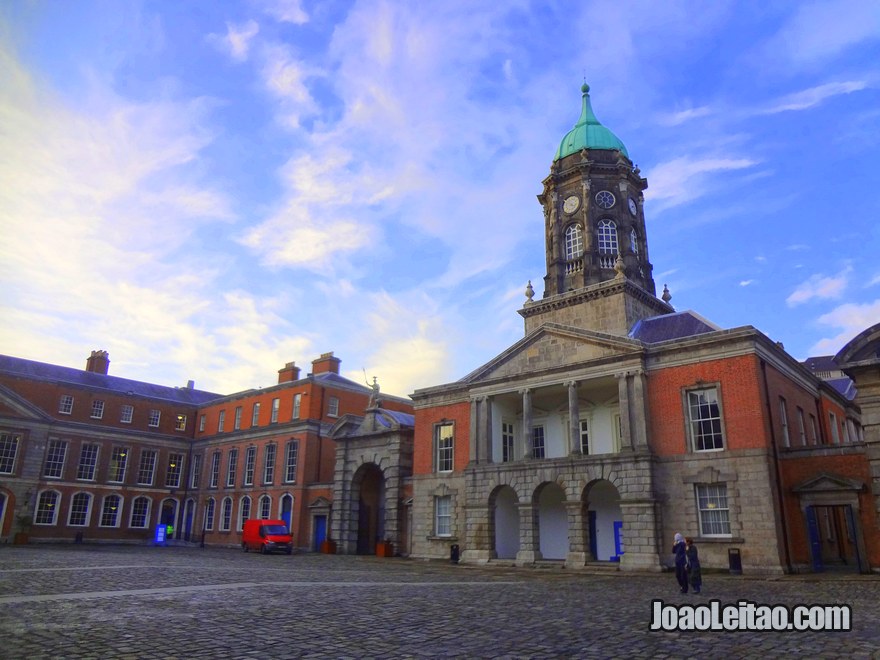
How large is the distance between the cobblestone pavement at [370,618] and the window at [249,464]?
29524mm

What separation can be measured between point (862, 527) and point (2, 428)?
175ft

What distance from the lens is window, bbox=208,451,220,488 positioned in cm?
5347

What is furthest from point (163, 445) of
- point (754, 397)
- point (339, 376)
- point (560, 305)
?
point (754, 397)

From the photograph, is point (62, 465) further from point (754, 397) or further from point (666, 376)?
point (754, 397)

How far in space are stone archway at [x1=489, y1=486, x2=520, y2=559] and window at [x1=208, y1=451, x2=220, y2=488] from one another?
28.5 m

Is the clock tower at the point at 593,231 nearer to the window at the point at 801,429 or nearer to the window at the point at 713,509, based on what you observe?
the window at the point at 801,429

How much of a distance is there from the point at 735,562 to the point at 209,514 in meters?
41.5

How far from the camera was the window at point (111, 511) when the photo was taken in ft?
169

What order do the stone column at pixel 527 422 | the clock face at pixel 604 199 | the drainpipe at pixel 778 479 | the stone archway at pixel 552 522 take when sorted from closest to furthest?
1. the drainpipe at pixel 778 479
2. the stone column at pixel 527 422
3. the stone archway at pixel 552 522
4. the clock face at pixel 604 199

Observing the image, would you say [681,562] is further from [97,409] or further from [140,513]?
[97,409]

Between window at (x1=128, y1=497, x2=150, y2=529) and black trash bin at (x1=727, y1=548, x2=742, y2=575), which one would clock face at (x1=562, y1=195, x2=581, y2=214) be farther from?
window at (x1=128, y1=497, x2=150, y2=529)

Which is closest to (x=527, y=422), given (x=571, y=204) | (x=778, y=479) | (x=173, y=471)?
(x=778, y=479)

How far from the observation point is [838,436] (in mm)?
38250

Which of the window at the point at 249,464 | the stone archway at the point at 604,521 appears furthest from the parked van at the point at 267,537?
the stone archway at the point at 604,521
